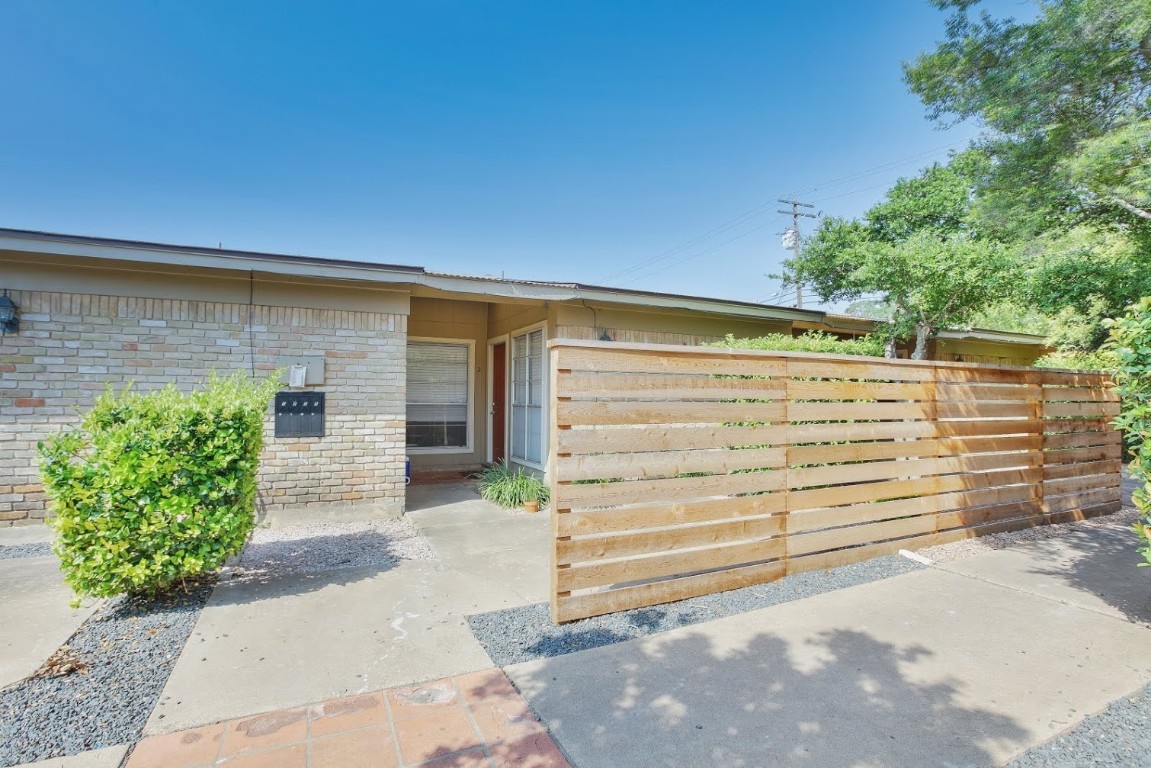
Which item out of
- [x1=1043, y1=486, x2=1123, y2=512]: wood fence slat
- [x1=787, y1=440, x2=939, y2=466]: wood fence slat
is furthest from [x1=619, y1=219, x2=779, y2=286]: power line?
[x1=787, y1=440, x2=939, y2=466]: wood fence slat

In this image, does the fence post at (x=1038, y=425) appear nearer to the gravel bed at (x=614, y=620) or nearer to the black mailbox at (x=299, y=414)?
the gravel bed at (x=614, y=620)

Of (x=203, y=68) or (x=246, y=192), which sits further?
(x=246, y=192)

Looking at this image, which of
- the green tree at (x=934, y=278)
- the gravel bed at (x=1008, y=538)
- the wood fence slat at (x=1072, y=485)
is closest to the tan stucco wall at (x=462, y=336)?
the green tree at (x=934, y=278)

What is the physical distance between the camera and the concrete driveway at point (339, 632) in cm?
237

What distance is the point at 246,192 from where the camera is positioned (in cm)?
1006

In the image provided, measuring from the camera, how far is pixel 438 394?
893 cm

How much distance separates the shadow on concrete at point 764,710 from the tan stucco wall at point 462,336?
6596mm

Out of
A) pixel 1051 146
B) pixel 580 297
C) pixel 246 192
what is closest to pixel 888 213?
pixel 1051 146

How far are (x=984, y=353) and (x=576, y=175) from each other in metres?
9.99

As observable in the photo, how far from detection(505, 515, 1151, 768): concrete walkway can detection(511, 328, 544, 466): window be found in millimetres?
4740

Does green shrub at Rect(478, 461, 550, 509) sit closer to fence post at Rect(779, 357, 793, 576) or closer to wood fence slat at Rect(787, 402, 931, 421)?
fence post at Rect(779, 357, 793, 576)

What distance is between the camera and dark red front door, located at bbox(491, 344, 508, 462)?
357 inches

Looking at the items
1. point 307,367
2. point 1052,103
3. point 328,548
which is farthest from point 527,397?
point 1052,103

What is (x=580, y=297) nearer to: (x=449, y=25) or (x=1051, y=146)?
(x=449, y=25)
